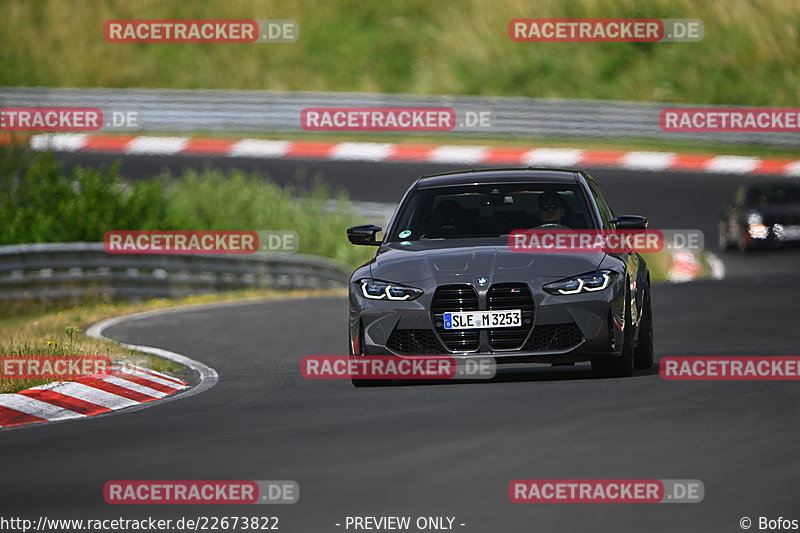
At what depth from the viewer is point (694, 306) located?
20203mm

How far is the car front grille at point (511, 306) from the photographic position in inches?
456

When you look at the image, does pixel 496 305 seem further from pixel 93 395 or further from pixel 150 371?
pixel 150 371

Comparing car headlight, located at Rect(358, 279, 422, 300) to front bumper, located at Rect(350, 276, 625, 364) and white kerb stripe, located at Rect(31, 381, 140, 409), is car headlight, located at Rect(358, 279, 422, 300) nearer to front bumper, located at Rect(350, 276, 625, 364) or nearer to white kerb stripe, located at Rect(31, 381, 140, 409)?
front bumper, located at Rect(350, 276, 625, 364)

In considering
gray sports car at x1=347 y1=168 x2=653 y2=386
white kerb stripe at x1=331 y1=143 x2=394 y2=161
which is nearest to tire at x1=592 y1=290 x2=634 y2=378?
gray sports car at x1=347 y1=168 x2=653 y2=386

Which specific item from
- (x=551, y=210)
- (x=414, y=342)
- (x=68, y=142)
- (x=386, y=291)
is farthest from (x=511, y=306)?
→ (x=68, y=142)

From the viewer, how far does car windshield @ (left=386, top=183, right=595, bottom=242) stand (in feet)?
41.4

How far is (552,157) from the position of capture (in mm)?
37531

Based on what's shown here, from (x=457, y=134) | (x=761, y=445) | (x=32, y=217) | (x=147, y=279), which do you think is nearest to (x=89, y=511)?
(x=761, y=445)

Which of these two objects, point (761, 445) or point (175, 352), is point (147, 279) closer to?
point (175, 352)

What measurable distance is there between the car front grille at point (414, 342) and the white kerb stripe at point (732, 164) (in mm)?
26511

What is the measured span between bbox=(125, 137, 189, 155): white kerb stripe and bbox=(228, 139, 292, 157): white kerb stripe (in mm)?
1331

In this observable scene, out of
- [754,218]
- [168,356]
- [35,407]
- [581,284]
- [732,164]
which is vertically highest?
[732,164]

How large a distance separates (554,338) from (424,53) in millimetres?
36409

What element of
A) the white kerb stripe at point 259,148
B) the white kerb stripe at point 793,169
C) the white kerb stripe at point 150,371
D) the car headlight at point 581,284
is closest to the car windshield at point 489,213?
the car headlight at point 581,284
